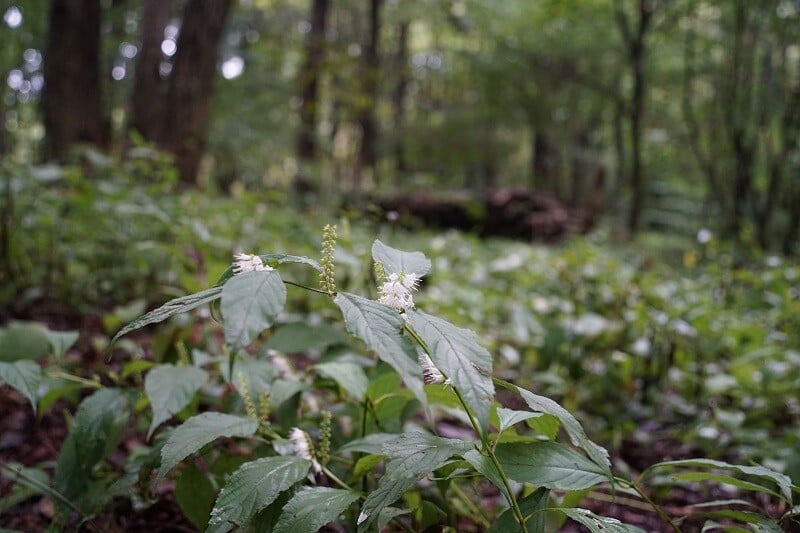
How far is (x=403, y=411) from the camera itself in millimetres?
1335

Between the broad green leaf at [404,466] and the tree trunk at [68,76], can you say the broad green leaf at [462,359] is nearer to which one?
the broad green leaf at [404,466]

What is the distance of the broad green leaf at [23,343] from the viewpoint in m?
1.37

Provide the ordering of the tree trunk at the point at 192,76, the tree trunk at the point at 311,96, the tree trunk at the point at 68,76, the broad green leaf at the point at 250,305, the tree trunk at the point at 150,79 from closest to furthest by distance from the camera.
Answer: the broad green leaf at the point at 250,305 → the tree trunk at the point at 192,76 → the tree trunk at the point at 150,79 → the tree trunk at the point at 68,76 → the tree trunk at the point at 311,96

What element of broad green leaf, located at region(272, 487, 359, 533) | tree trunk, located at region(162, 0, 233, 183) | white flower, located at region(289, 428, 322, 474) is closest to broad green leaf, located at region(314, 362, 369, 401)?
white flower, located at region(289, 428, 322, 474)

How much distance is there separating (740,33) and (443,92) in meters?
17.4

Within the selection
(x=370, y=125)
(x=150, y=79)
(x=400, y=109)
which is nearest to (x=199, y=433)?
(x=150, y=79)

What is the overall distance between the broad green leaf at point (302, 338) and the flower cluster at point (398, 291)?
A: 26.1 inches

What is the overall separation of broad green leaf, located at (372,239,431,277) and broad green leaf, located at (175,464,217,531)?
611 mm

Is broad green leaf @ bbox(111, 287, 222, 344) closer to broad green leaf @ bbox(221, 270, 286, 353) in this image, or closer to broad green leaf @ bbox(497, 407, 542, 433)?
broad green leaf @ bbox(221, 270, 286, 353)

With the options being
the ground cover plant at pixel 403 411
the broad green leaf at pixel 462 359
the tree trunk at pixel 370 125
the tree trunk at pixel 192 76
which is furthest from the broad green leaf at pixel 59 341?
the tree trunk at pixel 370 125

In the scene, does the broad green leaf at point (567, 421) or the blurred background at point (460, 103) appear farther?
the blurred background at point (460, 103)

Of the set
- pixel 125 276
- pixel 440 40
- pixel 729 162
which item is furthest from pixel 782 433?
pixel 440 40

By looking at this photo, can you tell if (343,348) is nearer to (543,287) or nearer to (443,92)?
(543,287)

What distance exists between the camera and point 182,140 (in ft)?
17.1
